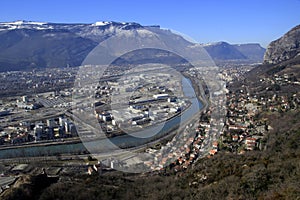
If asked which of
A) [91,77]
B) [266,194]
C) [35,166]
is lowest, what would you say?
[35,166]

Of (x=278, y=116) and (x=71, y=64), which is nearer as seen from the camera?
(x=278, y=116)

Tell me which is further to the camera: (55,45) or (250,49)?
(250,49)

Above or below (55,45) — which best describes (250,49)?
below

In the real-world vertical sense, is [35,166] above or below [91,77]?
below

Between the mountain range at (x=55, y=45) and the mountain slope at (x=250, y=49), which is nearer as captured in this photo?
the mountain range at (x=55, y=45)

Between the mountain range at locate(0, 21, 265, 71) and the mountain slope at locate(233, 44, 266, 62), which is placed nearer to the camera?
the mountain range at locate(0, 21, 265, 71)

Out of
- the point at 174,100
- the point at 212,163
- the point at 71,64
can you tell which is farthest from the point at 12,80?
the point at 212,163

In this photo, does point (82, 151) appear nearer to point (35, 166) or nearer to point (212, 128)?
point (35, 166)

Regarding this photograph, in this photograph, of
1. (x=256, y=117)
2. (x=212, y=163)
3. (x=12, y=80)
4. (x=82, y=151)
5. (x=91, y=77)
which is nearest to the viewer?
(x=212, y=163)
